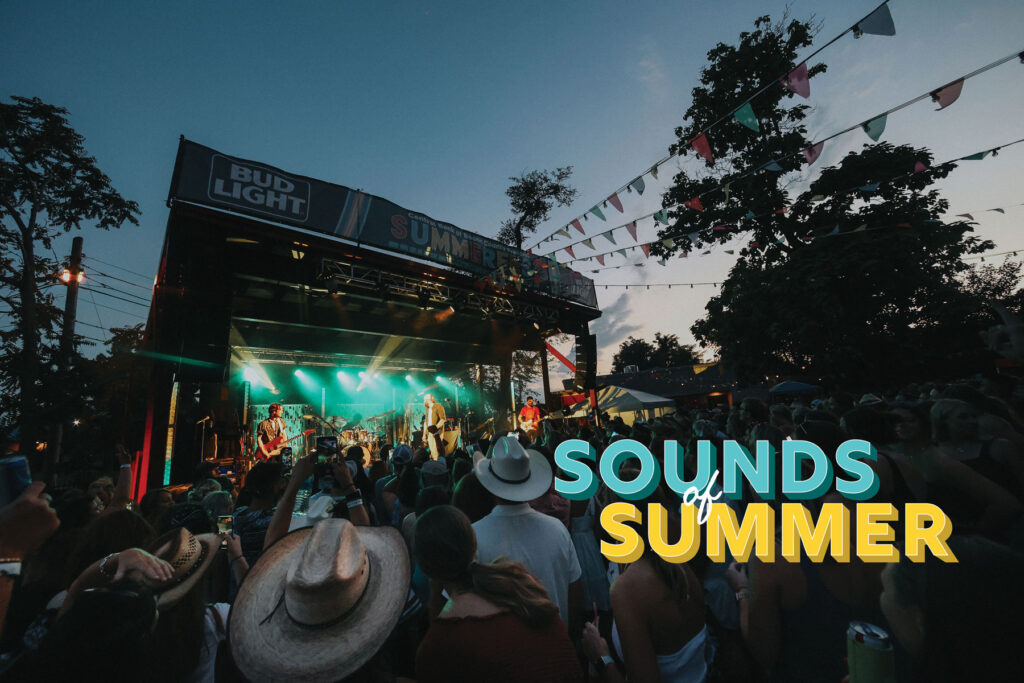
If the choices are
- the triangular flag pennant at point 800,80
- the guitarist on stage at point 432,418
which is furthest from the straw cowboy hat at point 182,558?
the guitarist on stage at point 432,418

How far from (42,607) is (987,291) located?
45482 mm

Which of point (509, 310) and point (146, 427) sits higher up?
point (509, 310)

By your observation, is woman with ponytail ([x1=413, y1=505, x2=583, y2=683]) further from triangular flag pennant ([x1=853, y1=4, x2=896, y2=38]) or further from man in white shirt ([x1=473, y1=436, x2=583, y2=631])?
triangular flag pennant ([x1=853, y1=4, x2=896, y2=38])

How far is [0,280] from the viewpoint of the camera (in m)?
13.1

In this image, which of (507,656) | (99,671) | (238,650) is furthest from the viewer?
(238,650)

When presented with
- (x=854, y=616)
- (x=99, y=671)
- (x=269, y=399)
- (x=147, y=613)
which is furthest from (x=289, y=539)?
(x=269, y=399)

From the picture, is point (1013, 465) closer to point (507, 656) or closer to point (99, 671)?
point (507, 656)

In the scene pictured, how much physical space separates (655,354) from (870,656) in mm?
75494

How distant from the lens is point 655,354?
72.6 metres

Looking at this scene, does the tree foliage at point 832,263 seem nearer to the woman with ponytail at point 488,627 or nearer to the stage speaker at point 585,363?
the stage speaker at point 585,363

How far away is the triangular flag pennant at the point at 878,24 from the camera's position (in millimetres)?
3898

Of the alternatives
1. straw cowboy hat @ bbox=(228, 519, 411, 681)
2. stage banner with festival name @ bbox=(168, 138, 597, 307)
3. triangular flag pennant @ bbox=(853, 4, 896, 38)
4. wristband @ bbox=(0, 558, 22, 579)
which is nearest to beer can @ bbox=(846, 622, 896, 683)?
straw cowboy hat @ bbox=(228, 519, 411, 681)

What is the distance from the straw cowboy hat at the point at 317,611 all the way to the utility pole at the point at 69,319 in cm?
1472

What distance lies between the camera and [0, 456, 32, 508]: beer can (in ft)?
9.71
